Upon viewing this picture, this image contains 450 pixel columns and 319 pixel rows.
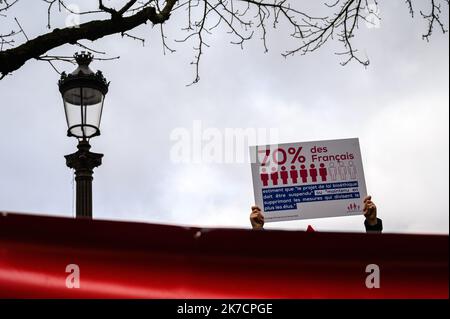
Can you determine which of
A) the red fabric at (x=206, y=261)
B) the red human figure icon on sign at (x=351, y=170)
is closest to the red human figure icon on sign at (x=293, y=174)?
the red human figure icon on sign at (x=351, y=170)

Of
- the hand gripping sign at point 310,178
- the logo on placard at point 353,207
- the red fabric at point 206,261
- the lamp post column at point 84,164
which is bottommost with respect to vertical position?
the red fabric at point 206,261

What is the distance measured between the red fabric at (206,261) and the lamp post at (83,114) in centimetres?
374

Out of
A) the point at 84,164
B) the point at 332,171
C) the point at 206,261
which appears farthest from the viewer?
the point at 332,171

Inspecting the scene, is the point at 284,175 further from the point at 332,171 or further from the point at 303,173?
the point at 332,171

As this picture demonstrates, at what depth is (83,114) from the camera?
5977mm

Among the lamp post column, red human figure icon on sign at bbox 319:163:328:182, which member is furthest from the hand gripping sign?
the lamp post column

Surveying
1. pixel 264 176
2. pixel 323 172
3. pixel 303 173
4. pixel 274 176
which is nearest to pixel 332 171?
pixel 323 172

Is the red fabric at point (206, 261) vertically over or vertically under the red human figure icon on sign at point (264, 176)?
under

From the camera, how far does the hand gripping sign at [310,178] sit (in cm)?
877

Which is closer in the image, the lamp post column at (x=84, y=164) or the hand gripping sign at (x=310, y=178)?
the lamp post column at (x=84, y=164)

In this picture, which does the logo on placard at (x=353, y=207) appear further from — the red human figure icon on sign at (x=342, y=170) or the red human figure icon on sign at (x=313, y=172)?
the red human figure icon on sign at (x=313, y=172)

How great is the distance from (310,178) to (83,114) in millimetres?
4105

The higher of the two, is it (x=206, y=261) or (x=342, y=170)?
(x=342, y=170)
